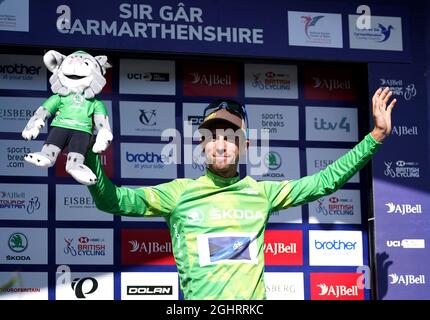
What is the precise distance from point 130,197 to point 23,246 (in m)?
2.36

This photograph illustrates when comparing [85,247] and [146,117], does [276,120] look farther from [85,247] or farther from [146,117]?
[85,247]

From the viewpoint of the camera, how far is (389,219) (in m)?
6.27

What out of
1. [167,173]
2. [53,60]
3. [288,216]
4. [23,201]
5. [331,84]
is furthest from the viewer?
[331,84]

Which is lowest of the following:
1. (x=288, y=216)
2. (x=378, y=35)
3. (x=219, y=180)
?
(x=288, y=216)

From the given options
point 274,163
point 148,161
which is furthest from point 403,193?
point 148,161

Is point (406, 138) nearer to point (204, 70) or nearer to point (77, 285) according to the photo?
point (204, 70)

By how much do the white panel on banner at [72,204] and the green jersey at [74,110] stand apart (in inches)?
83.7

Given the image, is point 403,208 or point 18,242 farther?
point 403,208

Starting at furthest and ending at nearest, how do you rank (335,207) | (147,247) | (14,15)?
(335,207) < (147,247) < (14,15)

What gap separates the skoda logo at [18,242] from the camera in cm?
588

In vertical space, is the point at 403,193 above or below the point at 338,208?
above

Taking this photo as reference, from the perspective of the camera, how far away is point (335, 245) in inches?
251

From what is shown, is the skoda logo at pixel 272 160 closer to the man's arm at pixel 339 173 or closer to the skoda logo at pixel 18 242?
the skoda logo at pixel 18 242

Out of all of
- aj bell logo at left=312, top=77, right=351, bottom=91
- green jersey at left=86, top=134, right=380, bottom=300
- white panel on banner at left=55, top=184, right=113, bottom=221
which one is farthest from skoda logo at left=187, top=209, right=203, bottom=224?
aj bell logo at left=312, top=77, right=351, bottom=91
